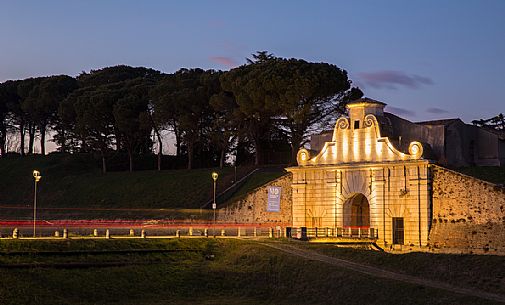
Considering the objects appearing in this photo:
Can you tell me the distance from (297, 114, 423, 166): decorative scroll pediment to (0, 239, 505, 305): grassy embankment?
1079 centimetres

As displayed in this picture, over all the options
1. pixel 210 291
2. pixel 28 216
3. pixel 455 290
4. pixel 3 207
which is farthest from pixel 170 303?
pixel 3 207

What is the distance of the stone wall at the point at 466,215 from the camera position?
45.3 m

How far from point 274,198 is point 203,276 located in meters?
18.8

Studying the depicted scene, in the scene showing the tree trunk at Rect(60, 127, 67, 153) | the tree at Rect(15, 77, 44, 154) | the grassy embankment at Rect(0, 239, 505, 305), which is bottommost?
the grassy embankment at Rect(0, 239, 505, 305)

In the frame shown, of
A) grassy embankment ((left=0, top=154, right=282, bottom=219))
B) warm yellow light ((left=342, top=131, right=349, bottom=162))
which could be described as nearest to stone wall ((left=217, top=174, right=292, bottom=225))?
grassy embankment ((left=0, top=154, right=282, bottom=219))

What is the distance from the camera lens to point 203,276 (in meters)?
38.1

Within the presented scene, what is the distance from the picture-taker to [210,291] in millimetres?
36375

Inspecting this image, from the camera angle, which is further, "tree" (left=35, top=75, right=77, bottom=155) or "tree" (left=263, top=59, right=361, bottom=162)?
"tree" (left=35, top=75, right=77, bottom=155)

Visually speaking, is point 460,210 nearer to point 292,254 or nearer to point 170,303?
point 292,254

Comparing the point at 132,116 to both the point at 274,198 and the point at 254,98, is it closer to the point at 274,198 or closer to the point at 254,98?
the point at 254,98

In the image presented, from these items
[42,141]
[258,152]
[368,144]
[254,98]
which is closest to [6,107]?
[42,141]

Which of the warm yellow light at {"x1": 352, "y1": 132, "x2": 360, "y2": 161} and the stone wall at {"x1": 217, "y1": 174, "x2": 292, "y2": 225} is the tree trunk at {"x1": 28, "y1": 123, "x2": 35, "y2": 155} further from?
the warm yellow light at {"x1": 352, "y1": 132, "x2": 360, "y2": 161}

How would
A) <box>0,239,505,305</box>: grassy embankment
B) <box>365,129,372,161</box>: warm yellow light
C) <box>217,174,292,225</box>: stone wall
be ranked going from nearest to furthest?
1. <box>0,239,505,305</box>: grassy embankment
2. <box>365,129,372,161</box>: warm yellow light
3. <box>217,174,292,225</box>: stone wall

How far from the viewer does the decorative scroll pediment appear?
50875mm
